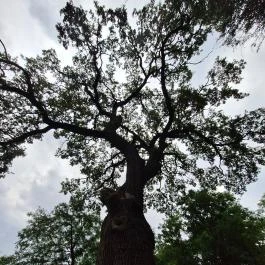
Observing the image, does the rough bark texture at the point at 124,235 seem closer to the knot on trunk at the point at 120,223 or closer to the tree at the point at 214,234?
the knot on trunk at the point at 120,223

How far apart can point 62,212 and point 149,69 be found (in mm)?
18821

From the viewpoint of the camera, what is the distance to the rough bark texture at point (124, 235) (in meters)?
6.16

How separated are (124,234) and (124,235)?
27 millimetres

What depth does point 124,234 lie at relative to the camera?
6.51m

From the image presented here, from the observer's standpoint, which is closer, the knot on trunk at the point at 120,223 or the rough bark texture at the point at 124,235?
the rough bark texture at the point at 124,235

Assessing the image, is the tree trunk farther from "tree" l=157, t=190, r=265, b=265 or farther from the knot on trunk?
"tree" l=157, t=190, r=265, b=265

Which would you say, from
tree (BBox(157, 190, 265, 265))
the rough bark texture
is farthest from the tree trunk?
tree (BBox(157, 190, 265, 265))

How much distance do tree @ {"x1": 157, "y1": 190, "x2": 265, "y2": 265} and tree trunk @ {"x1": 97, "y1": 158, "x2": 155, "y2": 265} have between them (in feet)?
63.0

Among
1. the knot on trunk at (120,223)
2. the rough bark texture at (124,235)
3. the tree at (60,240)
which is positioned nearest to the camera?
the rough bark texture at (124,235)

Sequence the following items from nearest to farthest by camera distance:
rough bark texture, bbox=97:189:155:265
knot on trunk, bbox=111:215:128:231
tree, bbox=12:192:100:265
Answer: rough bark texture, bbox=97:189:155:265 < knot on trunk, bbox=111:215:128:231 < tree, bbox=12:192:100:265

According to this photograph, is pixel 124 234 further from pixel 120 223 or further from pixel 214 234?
pixel 214 234

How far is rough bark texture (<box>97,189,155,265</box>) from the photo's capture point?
20.2 ft

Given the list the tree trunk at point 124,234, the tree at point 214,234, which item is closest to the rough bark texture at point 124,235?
the tree trunk at point 124,234

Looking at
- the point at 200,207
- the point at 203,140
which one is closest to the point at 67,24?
the point at 203,140
